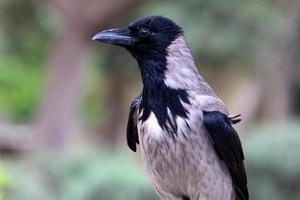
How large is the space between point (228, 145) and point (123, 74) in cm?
1162

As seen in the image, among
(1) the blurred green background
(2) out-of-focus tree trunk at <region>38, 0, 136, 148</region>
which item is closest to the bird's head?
(1) the blurred green background

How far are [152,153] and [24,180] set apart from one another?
5.95 m

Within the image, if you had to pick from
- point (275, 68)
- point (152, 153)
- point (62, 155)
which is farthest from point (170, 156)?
point (275, 68)

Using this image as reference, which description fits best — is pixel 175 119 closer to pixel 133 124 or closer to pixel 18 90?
pixel 133 124

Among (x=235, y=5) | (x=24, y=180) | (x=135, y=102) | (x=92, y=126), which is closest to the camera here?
(x=135, y=102)

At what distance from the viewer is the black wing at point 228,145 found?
2.58 meters

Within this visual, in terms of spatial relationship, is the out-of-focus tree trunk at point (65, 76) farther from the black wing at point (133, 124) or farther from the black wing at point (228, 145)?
the black wing at point (228, 145)

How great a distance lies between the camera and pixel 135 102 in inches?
107

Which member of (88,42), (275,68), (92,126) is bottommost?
(92,126)

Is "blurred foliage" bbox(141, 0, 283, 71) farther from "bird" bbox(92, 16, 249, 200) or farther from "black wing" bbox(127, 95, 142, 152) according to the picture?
"bird" bbox(92, 16, 249, 200)

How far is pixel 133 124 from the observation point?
2.75 meters

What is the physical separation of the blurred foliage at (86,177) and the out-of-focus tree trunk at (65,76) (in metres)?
1.44

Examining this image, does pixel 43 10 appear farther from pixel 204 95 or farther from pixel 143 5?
pixel 204 95

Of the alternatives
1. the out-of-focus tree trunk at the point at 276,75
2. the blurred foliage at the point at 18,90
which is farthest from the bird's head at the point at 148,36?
the blurred foliage at the point at 18,90
